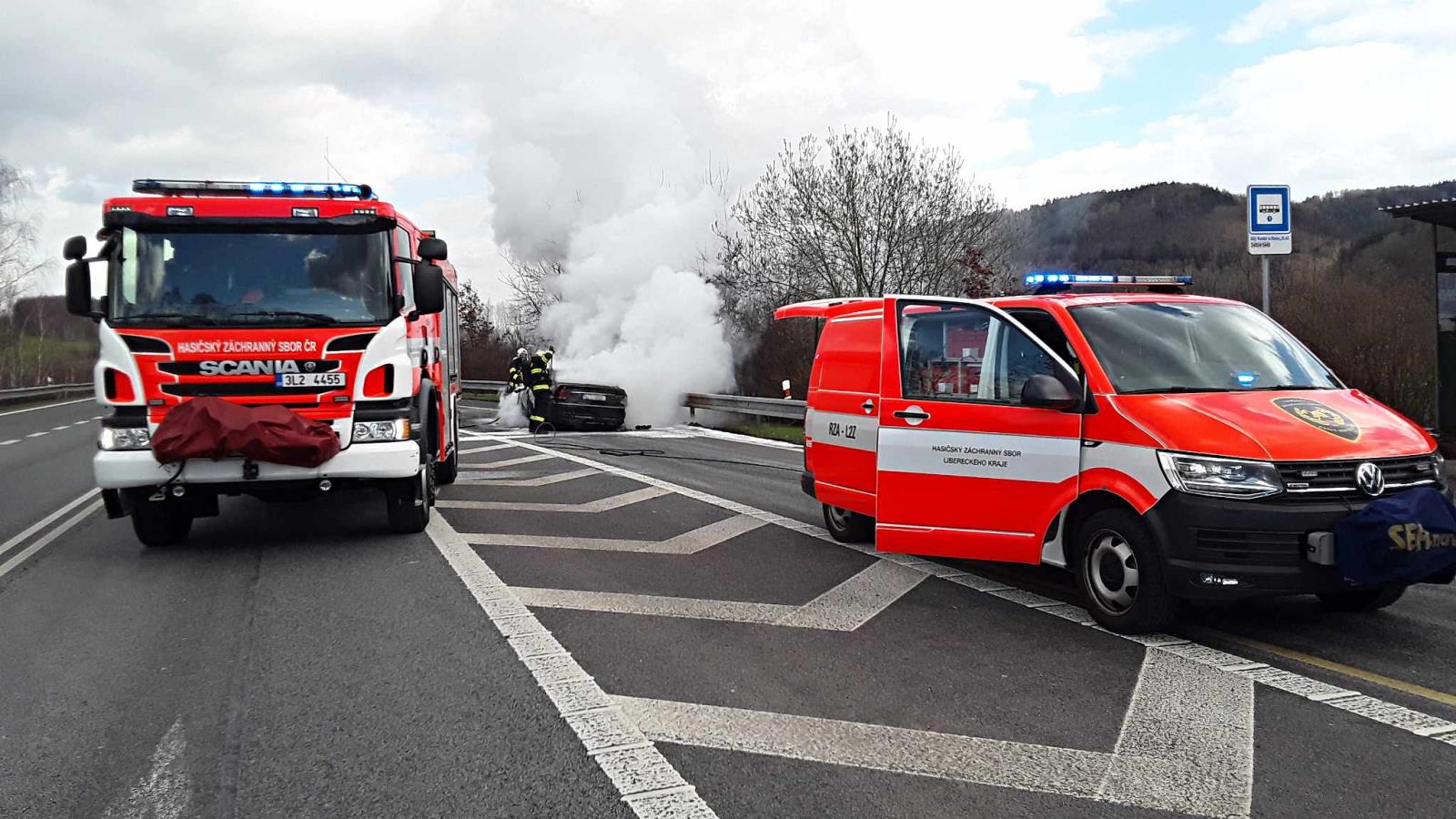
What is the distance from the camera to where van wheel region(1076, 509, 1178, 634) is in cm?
524

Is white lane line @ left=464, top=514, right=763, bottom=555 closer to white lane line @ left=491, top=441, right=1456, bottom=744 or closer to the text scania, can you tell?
white lane line @ left=491, top=441, right=1456, bottom=744

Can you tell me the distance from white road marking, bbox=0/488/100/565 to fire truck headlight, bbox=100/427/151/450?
1.24m

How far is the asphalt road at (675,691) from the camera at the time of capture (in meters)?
3.60

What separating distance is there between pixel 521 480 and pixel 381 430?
15.1 ft

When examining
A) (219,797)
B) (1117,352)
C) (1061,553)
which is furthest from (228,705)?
(1117,352)

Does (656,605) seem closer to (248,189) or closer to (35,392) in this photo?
(248,189)

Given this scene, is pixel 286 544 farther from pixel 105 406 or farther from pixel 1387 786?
pixel 1387 786

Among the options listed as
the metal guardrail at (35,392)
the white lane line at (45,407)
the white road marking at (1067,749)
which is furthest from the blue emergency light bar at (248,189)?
the metal guardrail at (35,392)

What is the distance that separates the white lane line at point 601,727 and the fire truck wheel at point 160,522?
317cm

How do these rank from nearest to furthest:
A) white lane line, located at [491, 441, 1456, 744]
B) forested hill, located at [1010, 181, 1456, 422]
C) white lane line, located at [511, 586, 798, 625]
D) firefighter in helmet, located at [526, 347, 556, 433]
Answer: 1. white lane line, located at [491, 441, 1456, 744]
2. white lane line, located at [511, 586, 798, 625]
3. forested hill, located at [1010, 181, 1456, 422]
4. firefighter in helmet, located at [526, 347, 556, 433]

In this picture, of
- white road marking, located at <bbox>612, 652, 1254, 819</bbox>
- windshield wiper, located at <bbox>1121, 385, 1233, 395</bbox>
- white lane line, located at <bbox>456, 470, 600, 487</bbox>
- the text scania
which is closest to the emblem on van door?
windshield wiper, located at <bbox>1121, 385, 1233, 395</bbox>

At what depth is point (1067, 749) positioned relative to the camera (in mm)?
3965

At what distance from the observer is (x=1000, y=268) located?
27.8 m

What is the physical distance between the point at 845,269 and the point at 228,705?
2440cm
